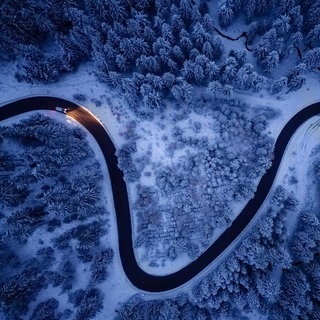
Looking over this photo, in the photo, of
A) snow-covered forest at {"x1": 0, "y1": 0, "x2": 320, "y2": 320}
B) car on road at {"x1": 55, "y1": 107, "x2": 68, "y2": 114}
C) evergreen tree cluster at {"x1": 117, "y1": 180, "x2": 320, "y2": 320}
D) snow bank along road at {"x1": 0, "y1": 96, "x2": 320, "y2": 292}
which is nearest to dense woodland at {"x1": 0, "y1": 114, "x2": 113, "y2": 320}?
snow-covered forest at {"x1": 0, "y1": 0, "x2": 320, "y2": 320}

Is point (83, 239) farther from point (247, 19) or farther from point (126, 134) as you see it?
point (247, 19)

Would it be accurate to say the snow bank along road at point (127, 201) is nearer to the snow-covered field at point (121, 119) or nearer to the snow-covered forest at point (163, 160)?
the snow-covered field at point (121, 119)

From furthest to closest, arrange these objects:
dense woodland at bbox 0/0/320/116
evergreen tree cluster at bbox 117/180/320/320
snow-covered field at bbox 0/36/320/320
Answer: snow-covered field at bbox 0/36/320/320 → dense woodland at bbox 0/0/320/116 → evergreen tree cluster at bbox 117/180/320/320

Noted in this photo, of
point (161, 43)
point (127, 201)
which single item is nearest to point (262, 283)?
point (127, 201)

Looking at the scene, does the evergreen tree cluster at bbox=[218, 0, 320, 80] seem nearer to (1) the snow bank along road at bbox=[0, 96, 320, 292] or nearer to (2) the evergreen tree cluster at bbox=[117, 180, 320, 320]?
(1) the snow bank along road at bbox=[0, 96, 320, 292]

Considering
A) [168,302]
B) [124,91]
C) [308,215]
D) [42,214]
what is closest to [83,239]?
[42,214]

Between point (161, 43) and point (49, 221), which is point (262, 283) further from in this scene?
point (161, 43)
